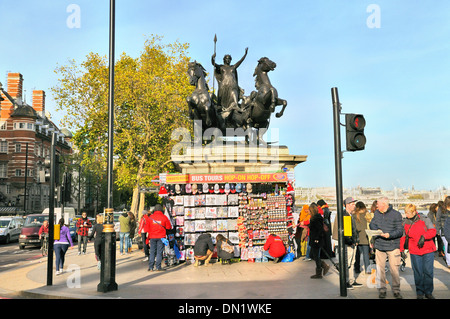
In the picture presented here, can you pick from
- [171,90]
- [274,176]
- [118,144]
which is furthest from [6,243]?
[274,176]

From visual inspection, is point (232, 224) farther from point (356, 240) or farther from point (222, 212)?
point (356, 240)

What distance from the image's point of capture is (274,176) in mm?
13438

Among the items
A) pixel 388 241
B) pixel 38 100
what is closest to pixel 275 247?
pixel 388 241

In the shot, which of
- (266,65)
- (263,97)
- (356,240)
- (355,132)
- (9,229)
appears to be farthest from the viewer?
(9,229)

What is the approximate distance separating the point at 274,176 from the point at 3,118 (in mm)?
56620

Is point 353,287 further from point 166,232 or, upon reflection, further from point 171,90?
point 171,90

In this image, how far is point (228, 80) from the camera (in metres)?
15.2

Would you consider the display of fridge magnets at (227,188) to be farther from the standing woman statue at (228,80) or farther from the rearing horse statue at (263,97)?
the standing woman statue at (228,80)

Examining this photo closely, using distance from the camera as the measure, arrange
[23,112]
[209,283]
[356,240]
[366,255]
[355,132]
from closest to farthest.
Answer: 1. [355,132]
2. [209,283]
3. [356,240]
4. [366,255]
5. [23,112]

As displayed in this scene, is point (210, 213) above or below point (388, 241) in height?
above

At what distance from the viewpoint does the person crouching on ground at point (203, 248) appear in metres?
12.6

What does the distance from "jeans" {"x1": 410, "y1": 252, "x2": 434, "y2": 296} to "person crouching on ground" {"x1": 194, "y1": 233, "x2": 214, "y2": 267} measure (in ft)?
20.1

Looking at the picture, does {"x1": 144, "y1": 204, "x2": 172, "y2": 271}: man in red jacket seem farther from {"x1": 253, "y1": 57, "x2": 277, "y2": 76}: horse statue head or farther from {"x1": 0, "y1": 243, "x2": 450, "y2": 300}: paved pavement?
{"x1": 253, "y1": 57, "x2": 277, "y2": 76}: horse statue head

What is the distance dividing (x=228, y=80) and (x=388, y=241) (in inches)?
347
